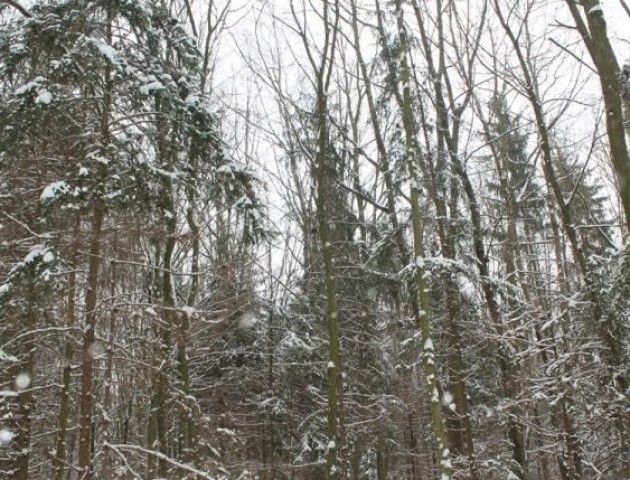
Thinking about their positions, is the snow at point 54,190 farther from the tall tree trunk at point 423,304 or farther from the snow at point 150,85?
the tall tree trunk at point 423,304

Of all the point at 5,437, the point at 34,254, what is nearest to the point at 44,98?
the point at 34,254

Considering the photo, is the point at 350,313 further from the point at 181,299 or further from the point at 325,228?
the point at 181,299

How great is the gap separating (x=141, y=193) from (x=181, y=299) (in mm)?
8598

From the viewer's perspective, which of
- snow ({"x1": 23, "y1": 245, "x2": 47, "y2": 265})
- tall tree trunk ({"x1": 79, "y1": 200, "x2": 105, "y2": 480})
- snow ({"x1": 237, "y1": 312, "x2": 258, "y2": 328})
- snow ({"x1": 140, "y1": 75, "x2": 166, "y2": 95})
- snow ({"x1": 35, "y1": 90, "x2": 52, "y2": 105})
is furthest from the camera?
snow ({"x1": 237, "y1": 312, "x2": 258, "y2": 328})

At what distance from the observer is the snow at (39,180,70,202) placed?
5748 millimetres

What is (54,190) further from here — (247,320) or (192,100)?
(247,320)

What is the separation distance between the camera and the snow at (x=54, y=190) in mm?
5748

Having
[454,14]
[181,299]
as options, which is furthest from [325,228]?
[454,14]

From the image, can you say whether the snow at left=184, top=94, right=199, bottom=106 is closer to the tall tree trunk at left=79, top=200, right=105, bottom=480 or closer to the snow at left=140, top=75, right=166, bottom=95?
the snow at left=140, top=75, right=166, bottom=95

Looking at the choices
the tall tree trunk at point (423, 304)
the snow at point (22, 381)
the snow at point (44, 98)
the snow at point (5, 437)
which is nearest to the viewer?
the snow at point (44, 98)

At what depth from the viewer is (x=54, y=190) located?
5.82m

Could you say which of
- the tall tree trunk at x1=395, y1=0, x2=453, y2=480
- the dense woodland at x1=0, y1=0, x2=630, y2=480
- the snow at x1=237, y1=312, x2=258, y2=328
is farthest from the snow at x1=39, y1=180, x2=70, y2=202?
the snow at x1=237, y1=312, x2=258, y2=328

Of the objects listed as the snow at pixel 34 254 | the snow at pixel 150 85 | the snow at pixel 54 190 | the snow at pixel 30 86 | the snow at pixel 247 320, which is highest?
the snow at pixel 150 85

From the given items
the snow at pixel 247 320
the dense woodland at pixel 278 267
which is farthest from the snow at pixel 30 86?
the snow at pixel 247 320
